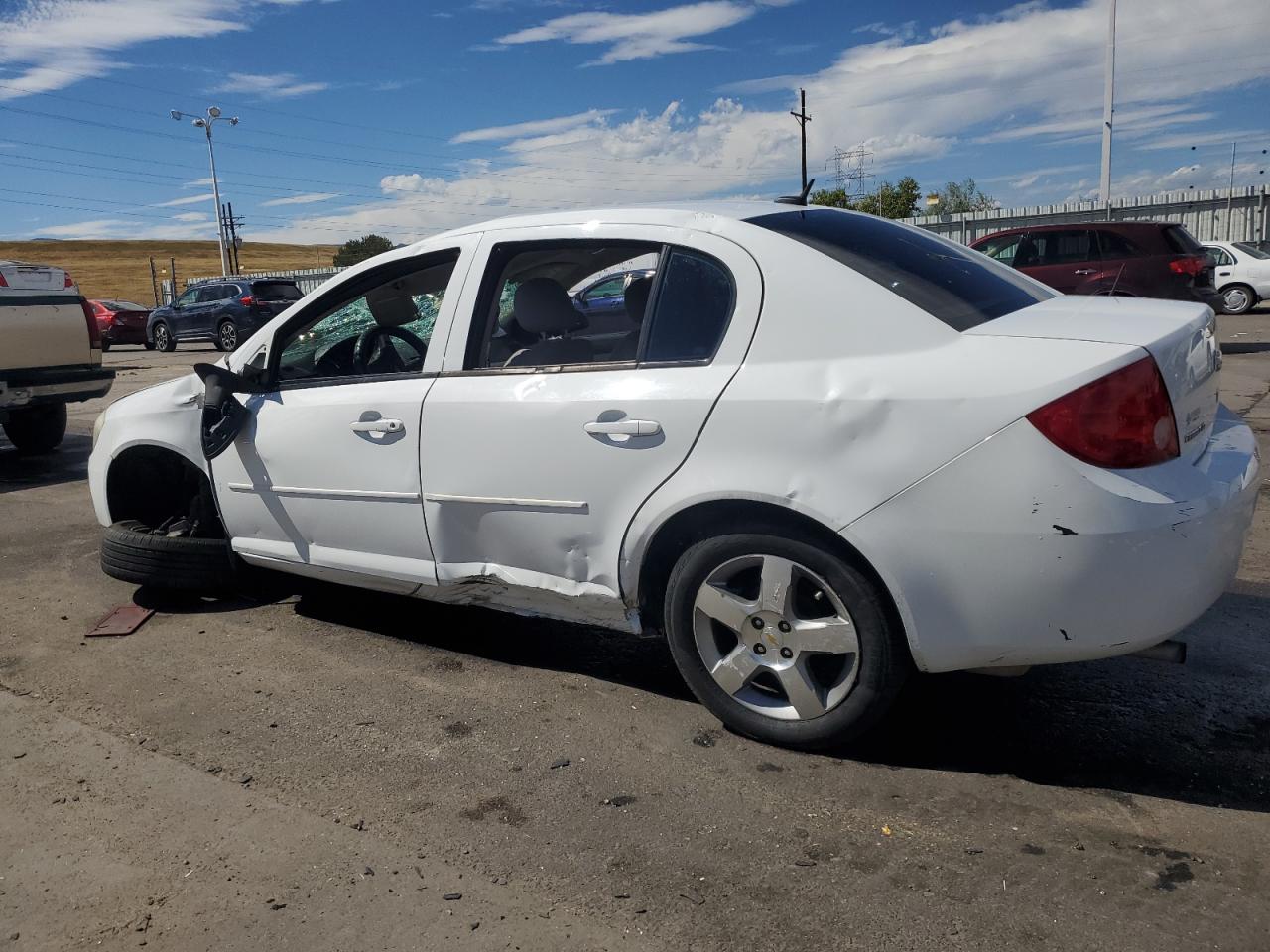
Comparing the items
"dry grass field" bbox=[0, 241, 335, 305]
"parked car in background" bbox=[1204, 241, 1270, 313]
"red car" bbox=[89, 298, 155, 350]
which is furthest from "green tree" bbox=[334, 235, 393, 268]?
"parked car in background" bbox=[1204, 241, 1270, 313]

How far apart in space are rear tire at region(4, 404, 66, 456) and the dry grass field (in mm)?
67419

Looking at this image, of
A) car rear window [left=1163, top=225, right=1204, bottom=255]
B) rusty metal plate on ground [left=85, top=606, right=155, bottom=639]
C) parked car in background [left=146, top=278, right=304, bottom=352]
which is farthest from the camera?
parked car in background [left=146, top=278, right=304, bottom=352]

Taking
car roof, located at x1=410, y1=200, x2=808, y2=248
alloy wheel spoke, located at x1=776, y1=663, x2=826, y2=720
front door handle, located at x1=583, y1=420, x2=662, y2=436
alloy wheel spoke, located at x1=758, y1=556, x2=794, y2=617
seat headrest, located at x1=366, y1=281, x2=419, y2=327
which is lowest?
alloy wheel spoke, located at x1=776, y1=663, x2=826, y2=720

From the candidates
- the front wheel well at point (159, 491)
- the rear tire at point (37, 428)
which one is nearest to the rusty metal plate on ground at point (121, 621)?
the front wheel well at point (159, 491)

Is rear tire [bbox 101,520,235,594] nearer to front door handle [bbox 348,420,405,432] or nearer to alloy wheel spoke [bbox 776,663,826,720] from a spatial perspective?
front door handle [bbox 348,420,405,432]

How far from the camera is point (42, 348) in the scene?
8.96 meters

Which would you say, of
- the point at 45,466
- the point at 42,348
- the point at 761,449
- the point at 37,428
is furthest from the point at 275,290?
the point at 761,449

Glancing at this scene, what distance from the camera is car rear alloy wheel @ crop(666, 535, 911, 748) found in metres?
3.02

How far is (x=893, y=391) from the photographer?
9.42 feet

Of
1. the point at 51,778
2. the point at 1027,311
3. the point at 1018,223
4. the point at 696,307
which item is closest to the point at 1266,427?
the point at 1027,311

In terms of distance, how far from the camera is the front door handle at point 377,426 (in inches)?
151

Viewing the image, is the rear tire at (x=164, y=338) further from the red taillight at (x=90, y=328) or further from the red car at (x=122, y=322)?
the red taillight at (x=90, y=328)

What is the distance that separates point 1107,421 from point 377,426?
2.42m

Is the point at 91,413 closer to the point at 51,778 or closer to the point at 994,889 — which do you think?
the point at 51,778
